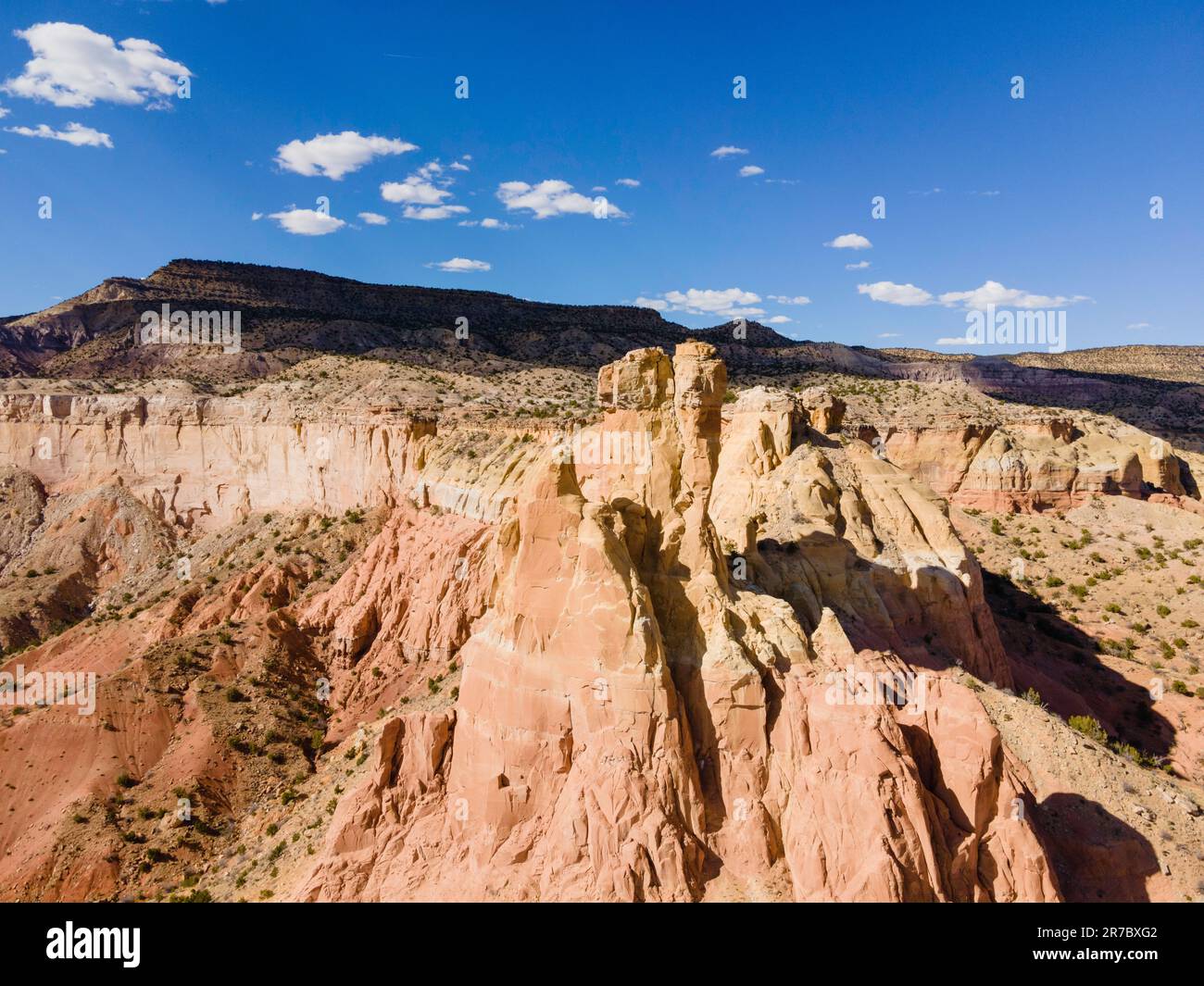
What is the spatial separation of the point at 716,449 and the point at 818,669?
23.6 ft

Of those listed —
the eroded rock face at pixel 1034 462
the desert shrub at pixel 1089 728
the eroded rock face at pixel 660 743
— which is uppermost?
the eroded rock face at pixel 1034 462

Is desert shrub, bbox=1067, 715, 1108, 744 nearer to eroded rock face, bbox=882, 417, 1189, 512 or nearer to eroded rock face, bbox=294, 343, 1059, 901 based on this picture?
eroded rock face, bbox=294, 343, 1059, 901

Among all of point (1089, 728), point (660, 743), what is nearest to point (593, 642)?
point (660, 743)

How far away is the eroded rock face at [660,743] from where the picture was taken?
55.4 ft

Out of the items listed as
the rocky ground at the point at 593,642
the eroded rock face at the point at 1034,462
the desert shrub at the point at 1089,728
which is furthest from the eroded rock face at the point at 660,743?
the eroded rock face at the point at 1034,462

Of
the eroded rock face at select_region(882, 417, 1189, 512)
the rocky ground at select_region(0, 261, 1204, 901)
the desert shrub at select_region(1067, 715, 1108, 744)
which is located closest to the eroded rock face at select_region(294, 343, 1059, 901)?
the rocky ground at select_region(0, 261, 1204, 901)

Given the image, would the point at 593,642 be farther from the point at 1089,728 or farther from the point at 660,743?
the point at 1089,728

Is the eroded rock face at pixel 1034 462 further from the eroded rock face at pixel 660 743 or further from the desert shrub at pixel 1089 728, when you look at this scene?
the eroded rock face at pixel 660 743

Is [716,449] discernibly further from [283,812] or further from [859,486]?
[283,812]

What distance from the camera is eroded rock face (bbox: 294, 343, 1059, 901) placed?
665 inches

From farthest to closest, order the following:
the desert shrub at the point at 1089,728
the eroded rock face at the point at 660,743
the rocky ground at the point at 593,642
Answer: the desert shrub at the point at 1089,728 → the rocky ground at the point at 593,642 → the eroded rock face at the point at 660,743

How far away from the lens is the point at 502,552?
20750 millimetres

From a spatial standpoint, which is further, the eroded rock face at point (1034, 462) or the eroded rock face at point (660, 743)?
the eroded rock face at point (1034, 462)

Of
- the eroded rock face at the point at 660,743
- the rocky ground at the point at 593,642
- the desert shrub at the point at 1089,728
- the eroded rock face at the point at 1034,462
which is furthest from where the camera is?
the eroded rock face at the point at 1034,462
